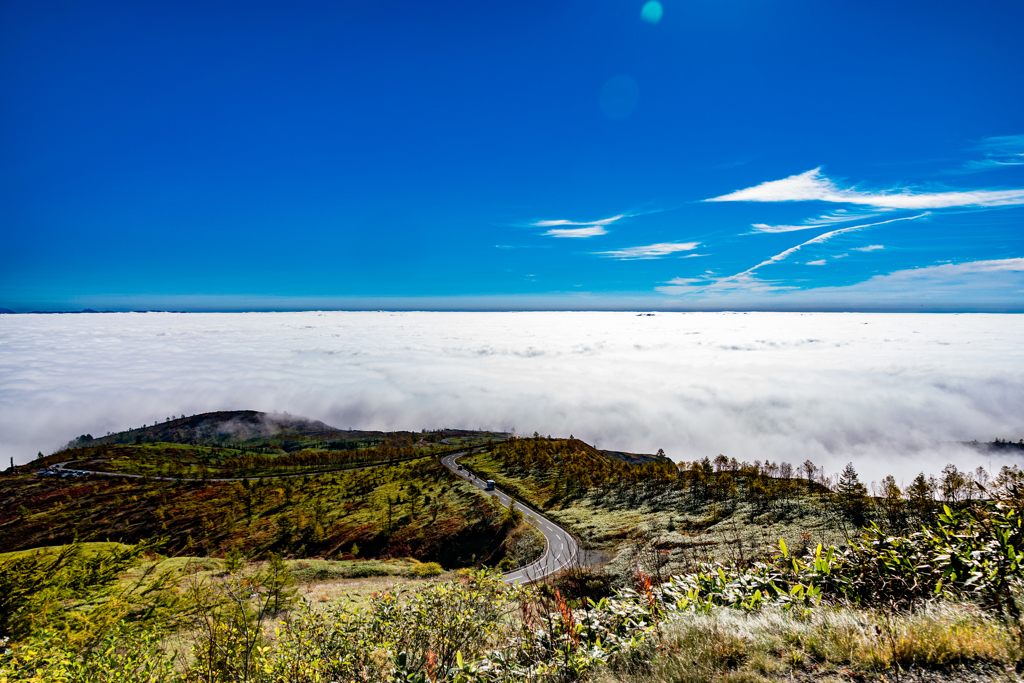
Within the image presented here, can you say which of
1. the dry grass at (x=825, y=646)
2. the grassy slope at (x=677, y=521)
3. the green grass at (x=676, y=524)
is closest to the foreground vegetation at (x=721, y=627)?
the dry grass at (x=825, y=646)

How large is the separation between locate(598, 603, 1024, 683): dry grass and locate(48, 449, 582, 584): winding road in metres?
1.97

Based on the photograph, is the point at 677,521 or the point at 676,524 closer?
the point at 676,524

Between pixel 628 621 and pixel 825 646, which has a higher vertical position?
pixel 825 646

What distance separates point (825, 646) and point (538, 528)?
200 feet

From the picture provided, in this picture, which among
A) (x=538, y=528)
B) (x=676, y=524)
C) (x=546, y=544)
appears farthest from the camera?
(x=538, y=528)

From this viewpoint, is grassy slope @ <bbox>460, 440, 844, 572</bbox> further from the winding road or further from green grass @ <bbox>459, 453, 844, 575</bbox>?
the winding road

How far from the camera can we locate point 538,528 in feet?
201

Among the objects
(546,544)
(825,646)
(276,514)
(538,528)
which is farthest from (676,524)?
(276,514)

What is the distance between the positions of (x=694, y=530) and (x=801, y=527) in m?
11.4

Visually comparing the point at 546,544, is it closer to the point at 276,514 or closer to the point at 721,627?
the point at 721,627

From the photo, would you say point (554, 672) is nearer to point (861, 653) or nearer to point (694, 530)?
point (861, 653)

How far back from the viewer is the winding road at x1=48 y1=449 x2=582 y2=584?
95.8 ft

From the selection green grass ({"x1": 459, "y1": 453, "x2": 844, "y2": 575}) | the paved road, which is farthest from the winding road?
green grass ({"x1": 459, "y1": 453, "x2": 844, "y2": 575})

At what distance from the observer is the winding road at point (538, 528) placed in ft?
95.8
